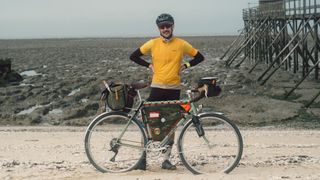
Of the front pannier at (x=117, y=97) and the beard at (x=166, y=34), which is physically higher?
the beard at (x=166, y=34)

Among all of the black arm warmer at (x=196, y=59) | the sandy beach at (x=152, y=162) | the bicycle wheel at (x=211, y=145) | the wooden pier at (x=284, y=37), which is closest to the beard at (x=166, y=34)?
the black arm warmer at (x=196, y=59)

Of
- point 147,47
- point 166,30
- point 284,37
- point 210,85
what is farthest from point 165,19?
point 284,37

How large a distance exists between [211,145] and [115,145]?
1027 millimetres

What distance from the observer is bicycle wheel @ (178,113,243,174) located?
548 cm

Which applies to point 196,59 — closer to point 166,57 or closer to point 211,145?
point 166,57

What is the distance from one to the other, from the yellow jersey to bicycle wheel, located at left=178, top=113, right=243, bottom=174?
511mm

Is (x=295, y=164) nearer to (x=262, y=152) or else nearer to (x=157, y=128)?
(x=262, y=152)

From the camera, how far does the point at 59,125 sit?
1322 cm

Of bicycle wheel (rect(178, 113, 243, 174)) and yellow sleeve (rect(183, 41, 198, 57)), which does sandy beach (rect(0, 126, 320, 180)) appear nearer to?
bicycle wheel (rect(178, 113, 243, 174))

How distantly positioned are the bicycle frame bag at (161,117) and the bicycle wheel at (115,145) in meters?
0.12

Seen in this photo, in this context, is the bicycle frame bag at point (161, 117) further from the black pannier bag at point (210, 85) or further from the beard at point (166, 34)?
the beard at point (166, 34)

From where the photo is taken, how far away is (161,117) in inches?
221

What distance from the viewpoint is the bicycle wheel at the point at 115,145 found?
18.4 ft

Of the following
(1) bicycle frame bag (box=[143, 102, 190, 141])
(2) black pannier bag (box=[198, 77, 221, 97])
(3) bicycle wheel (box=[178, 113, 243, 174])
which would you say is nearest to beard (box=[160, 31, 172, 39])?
(2) black pannier bag (box=[198, 77, 221, 97])
